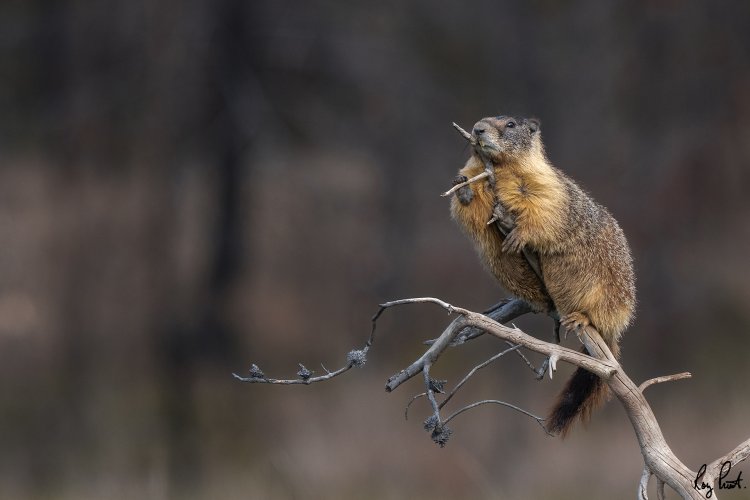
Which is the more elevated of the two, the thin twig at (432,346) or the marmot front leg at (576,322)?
the thin twig at (432,346)

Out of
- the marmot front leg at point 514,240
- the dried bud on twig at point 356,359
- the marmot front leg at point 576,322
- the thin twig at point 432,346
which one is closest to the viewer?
the dried bud on twig at point 356,359

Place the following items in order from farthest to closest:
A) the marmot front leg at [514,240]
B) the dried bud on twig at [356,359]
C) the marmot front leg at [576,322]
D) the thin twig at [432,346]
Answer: the marmot front leg at [576,322]
the marmot front leg at [514,240]
the thin twig at [432,346]
the dried bud on twig at [356,359]

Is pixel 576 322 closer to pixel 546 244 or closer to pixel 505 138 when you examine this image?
pixel 546 244

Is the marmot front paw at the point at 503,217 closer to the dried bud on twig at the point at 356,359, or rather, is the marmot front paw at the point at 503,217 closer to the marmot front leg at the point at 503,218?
the marmot front leg at the point at 503,218

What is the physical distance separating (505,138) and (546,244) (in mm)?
460

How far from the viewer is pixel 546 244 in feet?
16.3

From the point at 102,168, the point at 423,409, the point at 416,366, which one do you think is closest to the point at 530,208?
the point at 416,366

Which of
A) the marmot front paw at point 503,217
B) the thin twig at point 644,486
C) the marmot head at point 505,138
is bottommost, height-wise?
the thin twig at point 644,486

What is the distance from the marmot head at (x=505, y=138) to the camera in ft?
16.1

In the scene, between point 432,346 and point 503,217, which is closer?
point 432,346

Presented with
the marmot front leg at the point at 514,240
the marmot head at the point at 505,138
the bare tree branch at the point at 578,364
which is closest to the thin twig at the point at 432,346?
the bare tree branch at the point at 578,364

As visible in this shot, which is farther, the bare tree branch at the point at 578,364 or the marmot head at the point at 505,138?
the marmot head at the point at 505,138

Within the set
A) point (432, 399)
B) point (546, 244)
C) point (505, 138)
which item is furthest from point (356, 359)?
point (505, 138)

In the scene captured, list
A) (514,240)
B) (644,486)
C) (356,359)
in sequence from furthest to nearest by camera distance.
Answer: (514,240) < (644,486) < (356,359)
